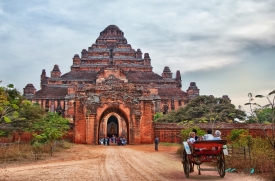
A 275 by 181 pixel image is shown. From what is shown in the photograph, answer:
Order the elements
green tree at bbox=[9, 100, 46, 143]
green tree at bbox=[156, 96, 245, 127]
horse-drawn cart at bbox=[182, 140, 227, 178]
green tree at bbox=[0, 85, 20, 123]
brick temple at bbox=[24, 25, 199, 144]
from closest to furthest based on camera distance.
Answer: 1. horse-drawn cart at bbox=[182, 140, 227, 178]
2. green tree at bbox=[0, 85, 20, 123]
3. green tree at bbox=[9, 100, 46, 143]
4. brick temple at bbox=[24, 25, 199, 144]
5. green tree at bbox=[156, 96, 245, 127]

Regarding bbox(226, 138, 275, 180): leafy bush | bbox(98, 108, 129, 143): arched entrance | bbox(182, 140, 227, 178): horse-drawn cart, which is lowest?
bbox(226, 138, 275, 180): leafy bush

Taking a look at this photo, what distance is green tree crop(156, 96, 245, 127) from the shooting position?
27.9m

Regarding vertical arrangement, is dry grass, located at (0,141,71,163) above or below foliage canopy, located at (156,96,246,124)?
below

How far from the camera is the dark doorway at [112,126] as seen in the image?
127ft

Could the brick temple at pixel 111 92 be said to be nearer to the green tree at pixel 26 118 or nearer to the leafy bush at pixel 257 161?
the green tree at pixel 26 118

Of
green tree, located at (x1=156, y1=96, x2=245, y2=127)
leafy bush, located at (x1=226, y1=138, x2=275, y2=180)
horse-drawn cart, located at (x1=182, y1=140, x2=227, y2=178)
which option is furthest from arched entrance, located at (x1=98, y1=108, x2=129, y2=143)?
horse-drawn cart, located at (x1=182, y1=140, x2=227, y2=178)

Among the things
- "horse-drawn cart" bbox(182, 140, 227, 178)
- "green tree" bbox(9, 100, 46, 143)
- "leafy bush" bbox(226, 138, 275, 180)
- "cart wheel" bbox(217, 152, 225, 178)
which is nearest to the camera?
"horse-drawn cart" bbox(182, 140, 227, 178)

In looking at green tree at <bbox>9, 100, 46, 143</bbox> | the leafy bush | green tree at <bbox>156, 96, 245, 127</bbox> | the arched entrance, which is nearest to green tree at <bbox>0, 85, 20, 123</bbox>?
green tree at <bbox>9, 100, 46, 143</bbox>

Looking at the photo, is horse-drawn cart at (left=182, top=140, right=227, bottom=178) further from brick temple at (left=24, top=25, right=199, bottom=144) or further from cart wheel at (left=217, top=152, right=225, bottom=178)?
brick temple at (left=24, top=25, right=199, bottom=144)

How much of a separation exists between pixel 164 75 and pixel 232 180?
39.7m

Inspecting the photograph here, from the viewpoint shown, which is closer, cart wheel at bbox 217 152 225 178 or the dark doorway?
cart wheel at bbox 217 152 225 178

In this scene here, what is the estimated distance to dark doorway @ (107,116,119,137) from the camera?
38.8 meters

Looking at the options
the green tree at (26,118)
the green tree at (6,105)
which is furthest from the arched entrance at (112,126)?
the green tree at (6,105)

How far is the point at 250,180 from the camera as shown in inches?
320
